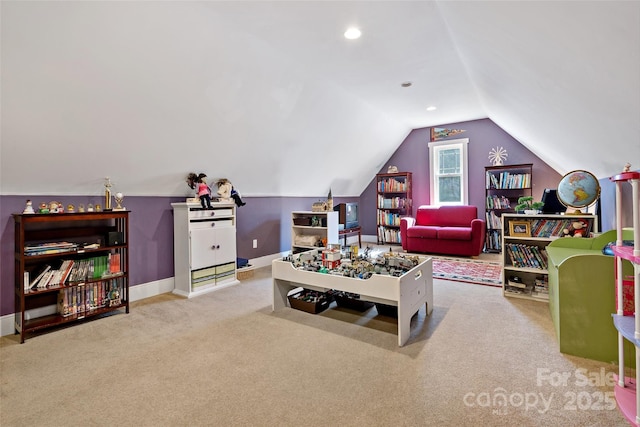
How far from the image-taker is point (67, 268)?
278 centimetres

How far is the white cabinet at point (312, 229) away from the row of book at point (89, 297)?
2.64 metres

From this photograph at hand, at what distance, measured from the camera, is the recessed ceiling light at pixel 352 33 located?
259cm

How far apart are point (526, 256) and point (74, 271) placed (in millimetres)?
4421

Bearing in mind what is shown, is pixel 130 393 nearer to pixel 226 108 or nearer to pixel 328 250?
pixel 328 250

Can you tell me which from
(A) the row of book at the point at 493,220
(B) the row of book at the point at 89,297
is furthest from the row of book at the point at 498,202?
(B) the row of book at the point at 89,297

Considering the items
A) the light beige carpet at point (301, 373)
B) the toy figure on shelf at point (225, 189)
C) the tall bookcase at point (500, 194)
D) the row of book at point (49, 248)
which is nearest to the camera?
the light beige carpet at point (301, 373)

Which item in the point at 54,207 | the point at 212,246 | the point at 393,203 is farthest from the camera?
the point at 393,203

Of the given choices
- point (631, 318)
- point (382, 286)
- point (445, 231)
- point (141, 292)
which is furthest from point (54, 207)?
point (445, 231)

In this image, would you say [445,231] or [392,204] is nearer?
[445,231]

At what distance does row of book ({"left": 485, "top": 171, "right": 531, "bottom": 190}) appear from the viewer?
18.1ft

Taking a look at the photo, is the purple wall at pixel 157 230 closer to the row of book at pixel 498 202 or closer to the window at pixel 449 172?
the window at pixel 449 172

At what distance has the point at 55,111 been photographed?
2.35 metres

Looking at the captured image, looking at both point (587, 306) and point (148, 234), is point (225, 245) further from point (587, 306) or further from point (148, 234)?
point (587, 306)

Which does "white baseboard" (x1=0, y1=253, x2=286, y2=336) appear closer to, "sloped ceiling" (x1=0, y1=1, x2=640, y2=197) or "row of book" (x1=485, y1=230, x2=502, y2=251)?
"sloped ceiling" (x1=0, y1=1, x2=640, y2=197)
